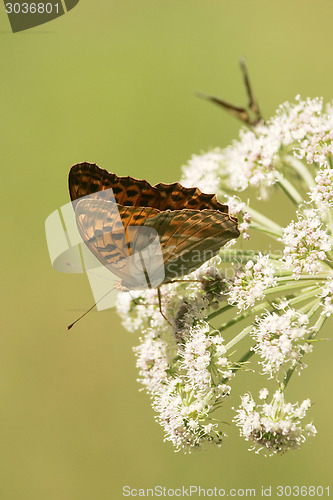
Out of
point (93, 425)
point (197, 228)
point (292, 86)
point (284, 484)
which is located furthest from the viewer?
point (292, 86)

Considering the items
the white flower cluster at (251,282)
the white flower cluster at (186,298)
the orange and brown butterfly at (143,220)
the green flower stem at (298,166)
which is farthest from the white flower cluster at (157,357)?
the green flower stem at (298,166)

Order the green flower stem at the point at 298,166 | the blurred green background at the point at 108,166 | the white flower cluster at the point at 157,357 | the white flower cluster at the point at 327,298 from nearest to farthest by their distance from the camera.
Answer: the white flower cluster at the point at 327,298
the white flower cluster at the point at 157,357
the green flower stem at the point at 298,166
the blurred green background at the point at 108,166

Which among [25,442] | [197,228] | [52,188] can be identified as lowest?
[25,442]

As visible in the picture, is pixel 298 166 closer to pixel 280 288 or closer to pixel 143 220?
pixel 280 288

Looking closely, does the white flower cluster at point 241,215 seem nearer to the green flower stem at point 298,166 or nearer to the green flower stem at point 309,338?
the green flower stem at point 298,166

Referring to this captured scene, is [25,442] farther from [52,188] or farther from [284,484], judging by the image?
[52,188]

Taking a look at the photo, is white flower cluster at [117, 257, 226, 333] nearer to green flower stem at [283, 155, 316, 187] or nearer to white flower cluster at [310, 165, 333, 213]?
white flower cluster at [310, 165, 333, 213]

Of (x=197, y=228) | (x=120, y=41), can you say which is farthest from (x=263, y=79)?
(x=197, y=228)
